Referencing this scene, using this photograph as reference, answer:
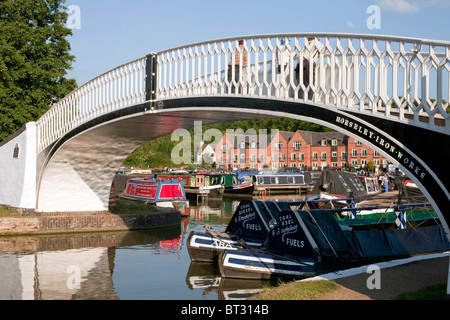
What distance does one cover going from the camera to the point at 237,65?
13.1 meters

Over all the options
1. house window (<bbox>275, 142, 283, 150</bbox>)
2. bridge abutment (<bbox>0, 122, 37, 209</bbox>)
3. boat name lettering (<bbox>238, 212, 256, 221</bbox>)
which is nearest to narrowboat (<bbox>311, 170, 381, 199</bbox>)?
boat name lettering (<bbox>238, 212, 256, 221</bbox>)

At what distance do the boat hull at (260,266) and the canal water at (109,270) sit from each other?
0.23 m

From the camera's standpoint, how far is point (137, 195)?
34.3 metres

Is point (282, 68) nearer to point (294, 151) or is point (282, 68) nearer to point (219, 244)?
point (219, 244)

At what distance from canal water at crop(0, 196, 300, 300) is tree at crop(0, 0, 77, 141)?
33.7 ft

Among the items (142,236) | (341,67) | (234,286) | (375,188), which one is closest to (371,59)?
(341,67)

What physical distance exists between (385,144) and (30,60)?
84.8ft

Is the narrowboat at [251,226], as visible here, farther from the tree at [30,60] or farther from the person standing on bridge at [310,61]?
the tree at [30,60]

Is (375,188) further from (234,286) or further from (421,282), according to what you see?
(421,282)

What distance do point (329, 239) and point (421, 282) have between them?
485cm

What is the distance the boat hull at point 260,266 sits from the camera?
555 inches

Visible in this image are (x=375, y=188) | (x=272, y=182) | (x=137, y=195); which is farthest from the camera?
(x=272, y=182)
